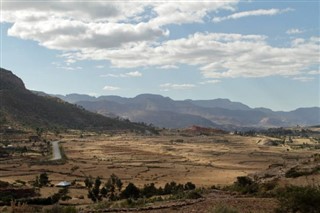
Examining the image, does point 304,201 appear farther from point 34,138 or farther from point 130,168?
point 34,138

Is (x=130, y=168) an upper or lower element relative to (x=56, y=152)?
lower

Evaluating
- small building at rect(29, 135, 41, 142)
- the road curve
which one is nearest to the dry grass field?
the road curve

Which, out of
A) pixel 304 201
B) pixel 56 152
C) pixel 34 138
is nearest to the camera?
pixel 304 201

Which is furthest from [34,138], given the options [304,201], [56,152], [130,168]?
[304,201]

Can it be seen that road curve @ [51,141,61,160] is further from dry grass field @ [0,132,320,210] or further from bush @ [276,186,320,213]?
bush @ [276,186,320,213]

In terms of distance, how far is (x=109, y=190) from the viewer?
176ft

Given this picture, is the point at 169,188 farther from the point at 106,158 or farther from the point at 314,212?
the point at 106,158

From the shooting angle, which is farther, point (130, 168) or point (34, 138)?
point (34, 138)

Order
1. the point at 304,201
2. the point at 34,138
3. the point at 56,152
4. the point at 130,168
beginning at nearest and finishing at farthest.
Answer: the point at 304,201 → the point at 130,168 → the point at 56,152 → the point at 34,138

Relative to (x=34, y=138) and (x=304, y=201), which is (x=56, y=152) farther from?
(x=304, y=201)

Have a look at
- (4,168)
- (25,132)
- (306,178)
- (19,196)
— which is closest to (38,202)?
(19,196)

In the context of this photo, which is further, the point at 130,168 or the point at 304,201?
the point at 130,168

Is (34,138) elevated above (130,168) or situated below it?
above

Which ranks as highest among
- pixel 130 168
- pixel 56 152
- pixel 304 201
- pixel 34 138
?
pixel 304 201
